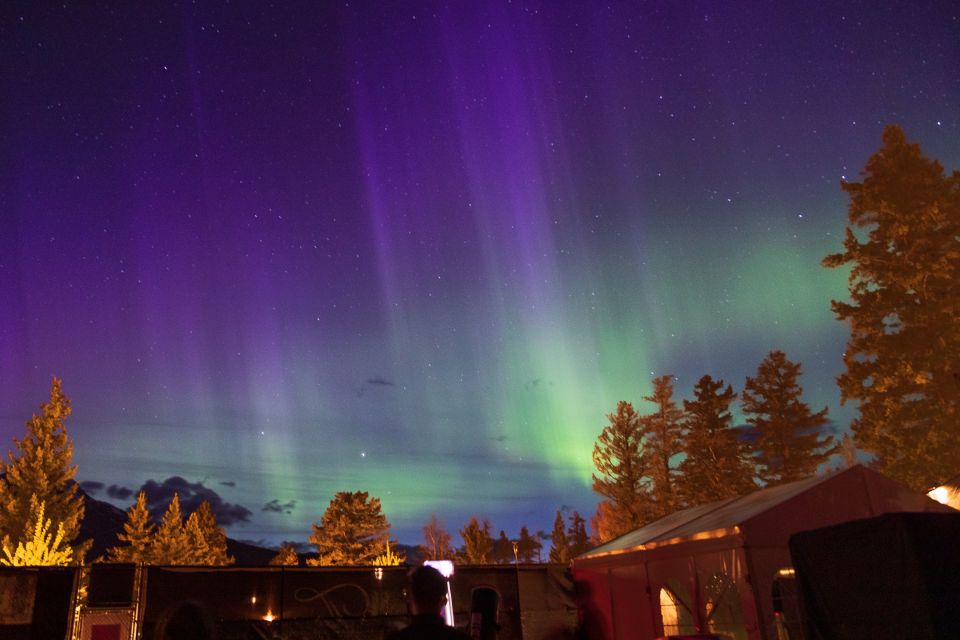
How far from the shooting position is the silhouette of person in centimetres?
303

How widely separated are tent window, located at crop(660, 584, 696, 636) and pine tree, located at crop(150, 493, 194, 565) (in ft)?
127

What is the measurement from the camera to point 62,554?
28656 millimetres

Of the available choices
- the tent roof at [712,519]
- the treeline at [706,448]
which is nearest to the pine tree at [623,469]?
the treeline at [706,448]

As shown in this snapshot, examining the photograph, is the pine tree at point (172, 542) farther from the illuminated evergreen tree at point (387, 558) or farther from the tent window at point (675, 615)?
the tent window at point (675, 615)

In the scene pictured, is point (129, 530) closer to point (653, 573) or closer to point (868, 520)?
point (653, 573)

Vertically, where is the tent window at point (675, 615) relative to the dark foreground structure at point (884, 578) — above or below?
below

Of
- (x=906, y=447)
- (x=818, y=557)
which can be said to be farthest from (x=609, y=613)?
(x=906, y=447)

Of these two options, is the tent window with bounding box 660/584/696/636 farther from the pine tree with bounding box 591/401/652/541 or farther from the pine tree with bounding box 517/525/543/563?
the pine tree with bounding box 517/525/543/563

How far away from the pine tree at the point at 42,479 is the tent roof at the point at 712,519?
2801 cm

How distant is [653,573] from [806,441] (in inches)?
1018

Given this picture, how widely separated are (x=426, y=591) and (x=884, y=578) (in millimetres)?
6126

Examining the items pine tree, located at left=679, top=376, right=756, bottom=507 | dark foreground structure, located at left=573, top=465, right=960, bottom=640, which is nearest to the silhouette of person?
dark foreground structure, located at left=573, top=465, right=960, bottom=640

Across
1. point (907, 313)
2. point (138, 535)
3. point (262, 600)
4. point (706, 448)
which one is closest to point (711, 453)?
point (706, 448)

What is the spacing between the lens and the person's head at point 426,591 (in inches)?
125
